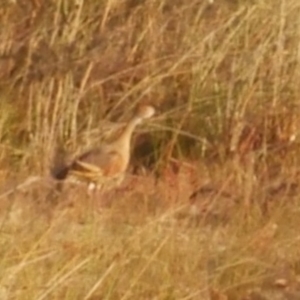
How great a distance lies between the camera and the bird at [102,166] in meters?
6.85

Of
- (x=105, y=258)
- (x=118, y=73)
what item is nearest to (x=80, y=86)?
(x=118, y=73)

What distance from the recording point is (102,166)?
6.84m

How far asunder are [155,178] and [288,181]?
0.71m

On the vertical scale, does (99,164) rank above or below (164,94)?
below

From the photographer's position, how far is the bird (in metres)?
6.85

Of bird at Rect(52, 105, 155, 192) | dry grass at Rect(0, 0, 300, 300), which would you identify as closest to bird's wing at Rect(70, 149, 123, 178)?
bird at Rect(52, 105, 155, 192)

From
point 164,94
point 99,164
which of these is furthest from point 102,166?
point 164,94

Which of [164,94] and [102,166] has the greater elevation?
[164,94]

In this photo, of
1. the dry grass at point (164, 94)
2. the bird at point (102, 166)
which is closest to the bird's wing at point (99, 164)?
the bird at point (102, 166)

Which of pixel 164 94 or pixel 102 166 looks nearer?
pixel 102 166

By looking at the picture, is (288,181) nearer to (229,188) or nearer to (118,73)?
(229,188)

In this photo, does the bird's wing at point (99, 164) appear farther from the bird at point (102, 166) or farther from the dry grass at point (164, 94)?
the dry grass at point (164, 94)

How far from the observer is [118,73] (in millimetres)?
7715

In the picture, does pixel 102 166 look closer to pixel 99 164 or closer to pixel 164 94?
pixel 99 164
